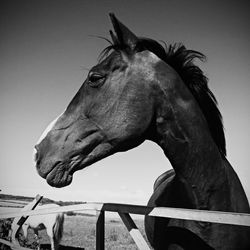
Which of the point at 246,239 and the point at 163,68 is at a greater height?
the point at 163,68

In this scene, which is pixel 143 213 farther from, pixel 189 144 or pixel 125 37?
pixel 125 37

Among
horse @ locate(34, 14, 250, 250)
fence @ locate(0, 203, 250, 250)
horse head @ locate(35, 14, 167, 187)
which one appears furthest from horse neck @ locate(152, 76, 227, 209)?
fence @ locate(0, 203, 250, 250)

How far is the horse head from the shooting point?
2.08 meters

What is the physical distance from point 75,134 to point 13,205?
54.4 ft

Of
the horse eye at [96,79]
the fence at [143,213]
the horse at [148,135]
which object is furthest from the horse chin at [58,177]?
the horse eye at [96,79]

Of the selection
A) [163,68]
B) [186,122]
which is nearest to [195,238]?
[186,122]

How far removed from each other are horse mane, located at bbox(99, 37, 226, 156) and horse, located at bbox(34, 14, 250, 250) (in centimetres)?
19

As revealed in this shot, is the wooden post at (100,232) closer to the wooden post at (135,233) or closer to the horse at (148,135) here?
the wooden post at (135,233)

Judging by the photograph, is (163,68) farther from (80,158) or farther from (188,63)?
(80,158)

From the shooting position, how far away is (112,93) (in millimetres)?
2195

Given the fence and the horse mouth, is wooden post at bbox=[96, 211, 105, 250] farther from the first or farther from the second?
the horse mouth

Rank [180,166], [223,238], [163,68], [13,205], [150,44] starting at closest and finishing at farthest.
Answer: [223,238]
[180,166]
[163,68]
[150,44]
[13,205]

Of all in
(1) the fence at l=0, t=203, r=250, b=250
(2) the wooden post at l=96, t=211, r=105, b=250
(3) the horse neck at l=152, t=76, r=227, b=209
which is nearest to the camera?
(1) the fence at l=0, t=203, r=250, b=250

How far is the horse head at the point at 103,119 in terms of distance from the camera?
2084mm
